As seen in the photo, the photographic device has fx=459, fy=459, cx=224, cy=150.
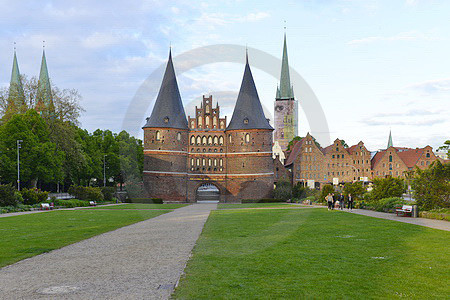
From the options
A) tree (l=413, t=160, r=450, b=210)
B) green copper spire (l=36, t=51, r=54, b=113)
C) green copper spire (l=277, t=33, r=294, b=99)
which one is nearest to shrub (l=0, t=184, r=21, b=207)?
green copper spire (l=36, t=51, r=54, b=113)

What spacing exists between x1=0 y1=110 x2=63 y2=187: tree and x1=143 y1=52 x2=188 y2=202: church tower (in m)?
19.8

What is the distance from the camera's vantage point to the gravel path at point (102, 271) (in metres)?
8.88

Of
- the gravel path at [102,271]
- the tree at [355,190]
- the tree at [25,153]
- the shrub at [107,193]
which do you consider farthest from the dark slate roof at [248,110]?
the gravel path at [102,271]

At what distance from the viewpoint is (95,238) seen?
1798 cm

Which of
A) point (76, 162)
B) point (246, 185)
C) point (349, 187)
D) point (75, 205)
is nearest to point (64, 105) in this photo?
point (76, 162)

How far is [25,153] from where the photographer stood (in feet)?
170

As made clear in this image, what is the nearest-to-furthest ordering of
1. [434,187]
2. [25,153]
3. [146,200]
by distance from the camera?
1. [434,187]
2. [25,153]
3. [146,200]

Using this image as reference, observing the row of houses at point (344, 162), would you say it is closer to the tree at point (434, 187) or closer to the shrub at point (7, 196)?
the shrub at point (7, 196)

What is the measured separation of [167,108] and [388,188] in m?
44.4

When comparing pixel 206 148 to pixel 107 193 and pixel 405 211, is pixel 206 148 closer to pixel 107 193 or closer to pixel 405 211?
pixel 107 193

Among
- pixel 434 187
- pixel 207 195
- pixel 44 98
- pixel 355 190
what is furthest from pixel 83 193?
pixel 207 195

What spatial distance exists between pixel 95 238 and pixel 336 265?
34.5 ft

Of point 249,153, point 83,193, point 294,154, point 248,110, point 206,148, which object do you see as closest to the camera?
point 83,193

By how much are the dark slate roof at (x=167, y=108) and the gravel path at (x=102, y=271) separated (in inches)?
2219
